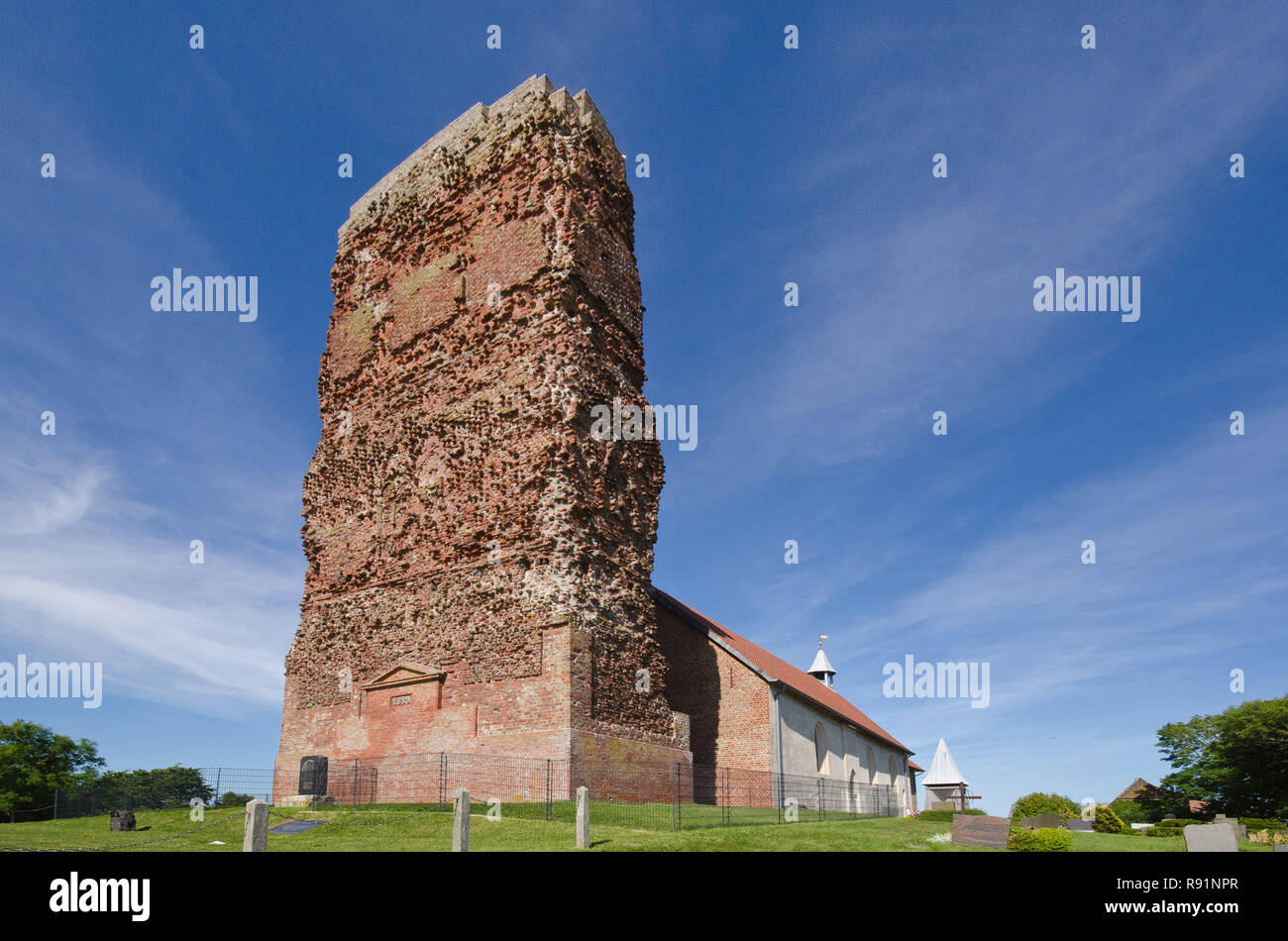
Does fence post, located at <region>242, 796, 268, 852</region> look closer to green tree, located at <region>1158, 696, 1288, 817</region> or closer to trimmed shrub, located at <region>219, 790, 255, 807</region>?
trimmed shrub, located at <region>219, 790, 255, 807</region>

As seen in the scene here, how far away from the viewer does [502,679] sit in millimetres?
19516

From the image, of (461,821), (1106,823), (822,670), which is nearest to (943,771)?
(822,670)

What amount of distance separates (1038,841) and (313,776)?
56.3ft

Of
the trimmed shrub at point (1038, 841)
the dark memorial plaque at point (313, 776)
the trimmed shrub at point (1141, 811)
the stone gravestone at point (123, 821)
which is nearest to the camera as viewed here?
the trimmed shrub at point (1038, 841)

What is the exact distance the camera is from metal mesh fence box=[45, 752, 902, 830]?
57.7ft

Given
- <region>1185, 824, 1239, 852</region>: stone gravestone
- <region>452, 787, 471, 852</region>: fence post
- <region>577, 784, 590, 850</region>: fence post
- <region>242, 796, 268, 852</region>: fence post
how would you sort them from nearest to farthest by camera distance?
1. <region>242, 796, 268, 852</region>: fence post
2. <region>452, 787, 471, 852</region>: fence post
3. <region>1185, 824, 1239, 852</region>: stone gravestone
4. <region>577, 784, 590, 850</region>: fence post

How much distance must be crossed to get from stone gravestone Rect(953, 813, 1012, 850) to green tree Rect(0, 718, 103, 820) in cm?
4741

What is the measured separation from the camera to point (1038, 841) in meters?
14.8

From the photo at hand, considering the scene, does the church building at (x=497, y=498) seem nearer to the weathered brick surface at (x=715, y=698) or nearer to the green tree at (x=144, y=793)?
the weathered brick surface at (x=715, y=698)

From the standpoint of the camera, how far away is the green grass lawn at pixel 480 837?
43.7 feet

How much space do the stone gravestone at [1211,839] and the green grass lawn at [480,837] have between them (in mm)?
3561

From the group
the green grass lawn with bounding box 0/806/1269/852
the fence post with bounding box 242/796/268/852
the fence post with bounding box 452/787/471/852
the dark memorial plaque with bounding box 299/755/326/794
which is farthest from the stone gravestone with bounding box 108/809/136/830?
the fence post with bounding box 242/796/268/852

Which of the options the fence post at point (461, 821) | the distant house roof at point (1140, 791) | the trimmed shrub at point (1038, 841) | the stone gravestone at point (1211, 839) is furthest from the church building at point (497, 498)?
the distant house roof at point (1140, 791)
